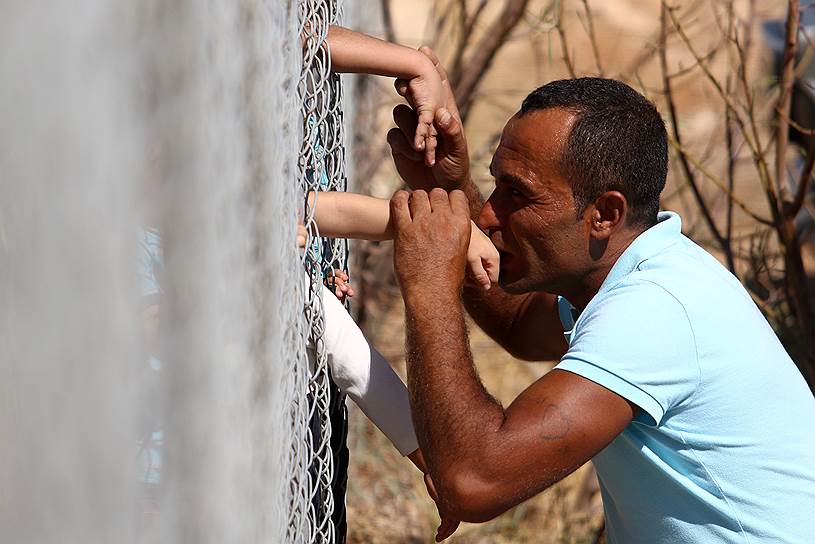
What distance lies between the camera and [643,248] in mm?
2246

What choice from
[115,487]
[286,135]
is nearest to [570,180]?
[286,135]

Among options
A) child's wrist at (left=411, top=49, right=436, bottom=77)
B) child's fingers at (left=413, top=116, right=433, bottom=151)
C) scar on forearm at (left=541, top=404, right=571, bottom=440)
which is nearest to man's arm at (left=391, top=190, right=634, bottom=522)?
scar on forearm at (left=541, top=404, right=571, bottom=440)

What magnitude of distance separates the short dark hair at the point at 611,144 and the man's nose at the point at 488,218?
0.64ft

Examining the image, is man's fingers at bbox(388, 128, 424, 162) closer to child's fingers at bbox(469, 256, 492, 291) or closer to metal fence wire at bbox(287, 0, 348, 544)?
metal fence wire at bbox(287, 0, 348, 544)

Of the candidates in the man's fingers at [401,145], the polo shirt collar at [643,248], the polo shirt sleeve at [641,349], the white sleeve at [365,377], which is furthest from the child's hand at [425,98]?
the polo shirt sleeve at [641,349]

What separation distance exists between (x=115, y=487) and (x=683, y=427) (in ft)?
4.88

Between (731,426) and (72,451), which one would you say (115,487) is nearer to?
(72,451)

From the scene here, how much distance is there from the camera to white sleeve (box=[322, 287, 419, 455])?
7.73ft

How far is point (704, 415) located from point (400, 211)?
0.70m

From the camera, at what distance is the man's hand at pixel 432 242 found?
2088 mm

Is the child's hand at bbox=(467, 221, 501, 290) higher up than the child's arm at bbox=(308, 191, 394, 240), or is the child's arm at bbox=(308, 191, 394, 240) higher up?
the child's arm at bbox=(308, 191, 394, 240)

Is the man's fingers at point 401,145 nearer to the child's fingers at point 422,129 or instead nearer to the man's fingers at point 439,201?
the child's fingers at point 422,129

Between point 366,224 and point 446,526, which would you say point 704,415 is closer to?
point 446,526

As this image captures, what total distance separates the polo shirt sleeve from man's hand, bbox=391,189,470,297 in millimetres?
266
